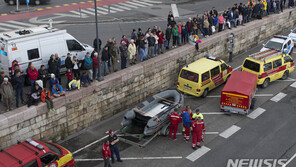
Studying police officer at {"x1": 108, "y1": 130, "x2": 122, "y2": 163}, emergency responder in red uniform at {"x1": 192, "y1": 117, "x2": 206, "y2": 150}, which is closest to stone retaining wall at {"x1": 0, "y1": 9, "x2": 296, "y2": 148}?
police officer at {"x1": 108, "y1": 130, "x2": 122, "y2": 163}

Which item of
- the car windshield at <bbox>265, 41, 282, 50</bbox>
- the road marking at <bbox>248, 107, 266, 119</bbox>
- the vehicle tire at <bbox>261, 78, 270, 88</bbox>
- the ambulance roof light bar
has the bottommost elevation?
the road marking at <bbox>248, 107, 266, 119</bbox>

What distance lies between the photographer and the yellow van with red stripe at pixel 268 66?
25219mm

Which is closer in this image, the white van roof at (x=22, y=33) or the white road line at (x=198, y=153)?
the white road line at (x=198, y=153)

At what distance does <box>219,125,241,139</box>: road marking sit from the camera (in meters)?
20.5

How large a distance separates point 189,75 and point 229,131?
468 cm

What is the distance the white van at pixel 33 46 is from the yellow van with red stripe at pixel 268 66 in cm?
1207

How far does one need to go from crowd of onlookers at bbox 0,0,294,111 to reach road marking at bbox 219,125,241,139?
7184mm

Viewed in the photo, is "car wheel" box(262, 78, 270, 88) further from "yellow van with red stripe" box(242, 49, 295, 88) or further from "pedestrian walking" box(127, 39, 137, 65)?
"pedestrian walking" box(127, 39, 137, 65)

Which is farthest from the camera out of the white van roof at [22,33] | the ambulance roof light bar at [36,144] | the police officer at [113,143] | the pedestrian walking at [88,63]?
the pedestrian walking at [88,63]

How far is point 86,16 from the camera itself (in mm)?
34969

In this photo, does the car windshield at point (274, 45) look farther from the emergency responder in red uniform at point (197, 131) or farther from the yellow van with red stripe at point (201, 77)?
the emergency responder in red uniform at point (197, 131)

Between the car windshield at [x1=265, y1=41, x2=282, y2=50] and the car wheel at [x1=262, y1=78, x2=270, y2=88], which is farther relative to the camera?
the car windshield at [x1=265, y1=41, x2=282, y2=50]

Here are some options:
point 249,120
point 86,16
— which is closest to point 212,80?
point 249,120

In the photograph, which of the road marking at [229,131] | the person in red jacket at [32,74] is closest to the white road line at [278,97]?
the road marking at [229,131]
